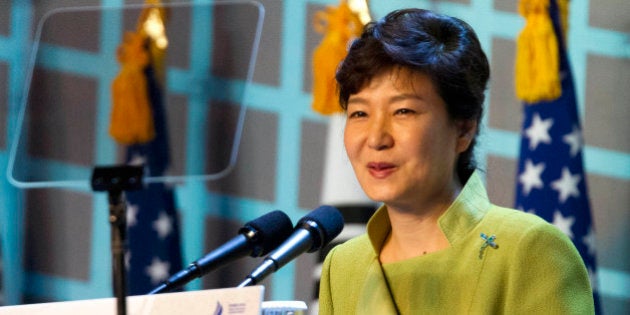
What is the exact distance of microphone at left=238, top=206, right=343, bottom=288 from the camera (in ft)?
6.52

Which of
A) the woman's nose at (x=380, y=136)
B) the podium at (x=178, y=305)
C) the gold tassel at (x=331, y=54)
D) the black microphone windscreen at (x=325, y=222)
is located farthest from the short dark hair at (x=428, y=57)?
the gold tassel at (x=331, y=54)

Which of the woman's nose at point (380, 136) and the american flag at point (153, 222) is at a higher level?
the woman's nose at point (380, 136)

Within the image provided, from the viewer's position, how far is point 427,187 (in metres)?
2.13

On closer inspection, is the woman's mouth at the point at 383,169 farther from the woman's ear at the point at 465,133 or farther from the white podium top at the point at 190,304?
the white podium top at the point at 190,304

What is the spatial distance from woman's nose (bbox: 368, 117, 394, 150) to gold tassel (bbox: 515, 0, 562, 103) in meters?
1.91

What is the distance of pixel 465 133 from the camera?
88.0 inches

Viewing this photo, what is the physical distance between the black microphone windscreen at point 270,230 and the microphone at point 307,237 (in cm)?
3

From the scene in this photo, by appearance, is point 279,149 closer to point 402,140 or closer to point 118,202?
point 402,140

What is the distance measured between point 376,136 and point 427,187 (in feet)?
0.51

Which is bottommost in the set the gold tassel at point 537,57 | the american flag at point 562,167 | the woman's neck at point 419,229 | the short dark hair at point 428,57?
the american flag at point 562,167

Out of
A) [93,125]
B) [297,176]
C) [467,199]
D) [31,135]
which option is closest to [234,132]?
[297,176]

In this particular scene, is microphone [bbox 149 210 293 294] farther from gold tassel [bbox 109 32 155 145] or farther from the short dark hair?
gold tassel [bbox 109 32 155 145]

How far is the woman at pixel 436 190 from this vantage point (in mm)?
2061

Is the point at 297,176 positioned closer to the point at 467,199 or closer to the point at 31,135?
the point at 31,135
